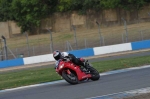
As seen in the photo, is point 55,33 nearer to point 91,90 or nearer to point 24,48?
point 24,48

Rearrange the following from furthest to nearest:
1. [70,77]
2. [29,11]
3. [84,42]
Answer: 1. [29,11]
2. [84,42]
3. [70,77]

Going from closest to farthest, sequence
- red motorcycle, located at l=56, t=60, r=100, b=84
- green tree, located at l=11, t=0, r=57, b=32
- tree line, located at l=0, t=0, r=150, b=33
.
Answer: red motorcycle, located at l=56, t=60, r=100, b=84 → tree line, located at l=0, t=0, r=150, b=33 → green tree, located at l=11, t=0, r=57, b=32

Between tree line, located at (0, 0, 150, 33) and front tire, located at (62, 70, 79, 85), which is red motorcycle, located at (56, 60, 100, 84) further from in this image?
tree line, located at (0, 0, 150, 33)

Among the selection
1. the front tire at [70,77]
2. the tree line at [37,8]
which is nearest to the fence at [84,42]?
the tree line at [37,8]

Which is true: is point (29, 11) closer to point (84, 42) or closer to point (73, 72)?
point (84, 42)

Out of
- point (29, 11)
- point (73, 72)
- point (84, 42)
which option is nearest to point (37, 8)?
point (29, 11)

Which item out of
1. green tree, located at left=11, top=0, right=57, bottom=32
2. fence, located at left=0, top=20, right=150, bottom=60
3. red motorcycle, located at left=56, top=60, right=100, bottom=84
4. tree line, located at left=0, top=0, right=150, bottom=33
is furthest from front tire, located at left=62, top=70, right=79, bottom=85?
green tree, located at left=11, top=0, right=57, bottom=32

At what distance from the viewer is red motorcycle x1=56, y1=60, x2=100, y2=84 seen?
1386cm

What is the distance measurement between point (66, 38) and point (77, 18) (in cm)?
865

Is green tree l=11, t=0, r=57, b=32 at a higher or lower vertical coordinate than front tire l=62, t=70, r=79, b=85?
higher

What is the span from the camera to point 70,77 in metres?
14.1

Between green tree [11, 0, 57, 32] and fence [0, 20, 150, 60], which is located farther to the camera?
green tree [11, 0, 57, 32]

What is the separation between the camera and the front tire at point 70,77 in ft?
45.6

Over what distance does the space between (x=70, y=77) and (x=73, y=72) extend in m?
0.20
